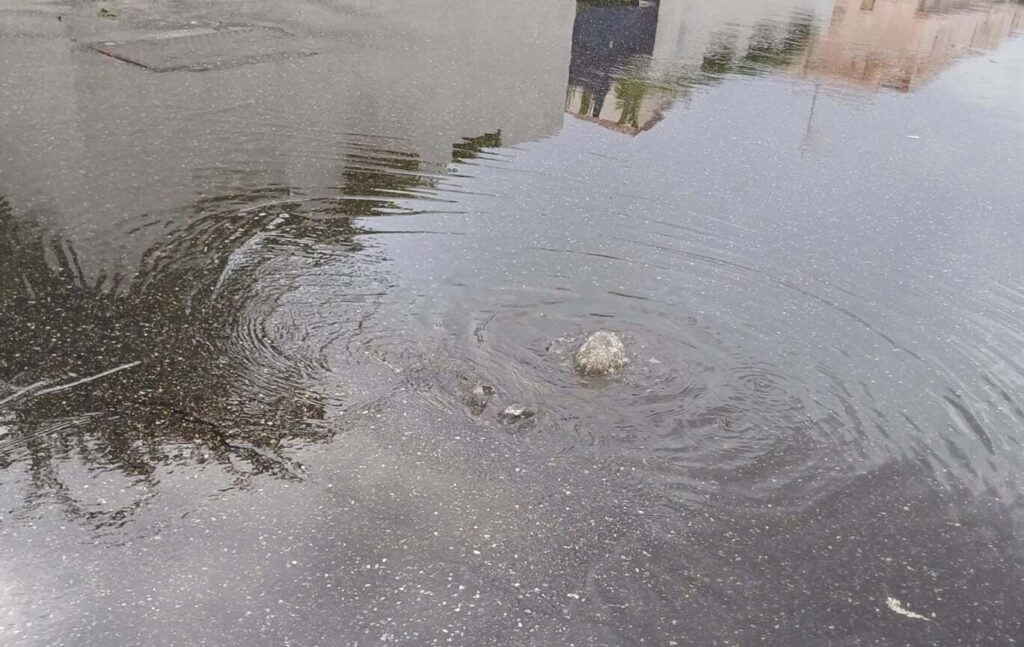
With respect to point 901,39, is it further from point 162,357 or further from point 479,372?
point 162,357

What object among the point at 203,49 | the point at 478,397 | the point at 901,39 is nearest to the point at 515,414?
the point at 478,397

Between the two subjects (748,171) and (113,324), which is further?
(748,171)

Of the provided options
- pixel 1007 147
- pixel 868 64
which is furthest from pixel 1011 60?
pixel 1007 147

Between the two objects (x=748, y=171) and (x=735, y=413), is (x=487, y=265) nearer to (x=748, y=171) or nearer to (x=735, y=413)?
(x=735, y=413)

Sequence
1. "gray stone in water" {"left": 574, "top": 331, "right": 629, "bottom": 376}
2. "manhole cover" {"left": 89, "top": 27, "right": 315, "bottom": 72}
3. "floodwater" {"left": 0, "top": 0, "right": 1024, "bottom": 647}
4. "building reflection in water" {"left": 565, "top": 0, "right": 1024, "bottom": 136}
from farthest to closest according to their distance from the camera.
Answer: "building reflection in water" {"left": 565, "top": 0, "right": 1024, "bottom": 136}, "manhole cover" {"left": 89, "top": 27, "right": 315, "bottom": 72}, "gray stone in water" {"left": 574, "top": 331, "right": 629, "bottom": 376}, "floodwater" {"left": 0, "top": 0, "right": 1024, "bottom": 647}

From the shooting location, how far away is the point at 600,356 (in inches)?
164

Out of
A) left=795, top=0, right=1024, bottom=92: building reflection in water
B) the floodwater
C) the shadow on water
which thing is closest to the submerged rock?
the floodwater

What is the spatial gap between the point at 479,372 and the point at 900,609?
1.83 metres

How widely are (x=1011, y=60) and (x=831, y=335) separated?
36.9 feet

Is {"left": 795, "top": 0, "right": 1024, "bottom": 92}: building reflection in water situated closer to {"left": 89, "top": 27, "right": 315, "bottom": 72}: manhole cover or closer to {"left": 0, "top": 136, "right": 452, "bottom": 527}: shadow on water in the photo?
{"left": 89, "top": 27, "right": 315, "bottom": 72}: manhole cover

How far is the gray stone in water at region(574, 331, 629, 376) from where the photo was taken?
4145 mm

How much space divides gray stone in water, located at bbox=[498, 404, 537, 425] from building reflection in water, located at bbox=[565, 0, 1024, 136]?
14.7 feet

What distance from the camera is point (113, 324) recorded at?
4066 millimetres

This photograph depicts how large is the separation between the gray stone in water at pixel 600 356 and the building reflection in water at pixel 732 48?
13.0ft
